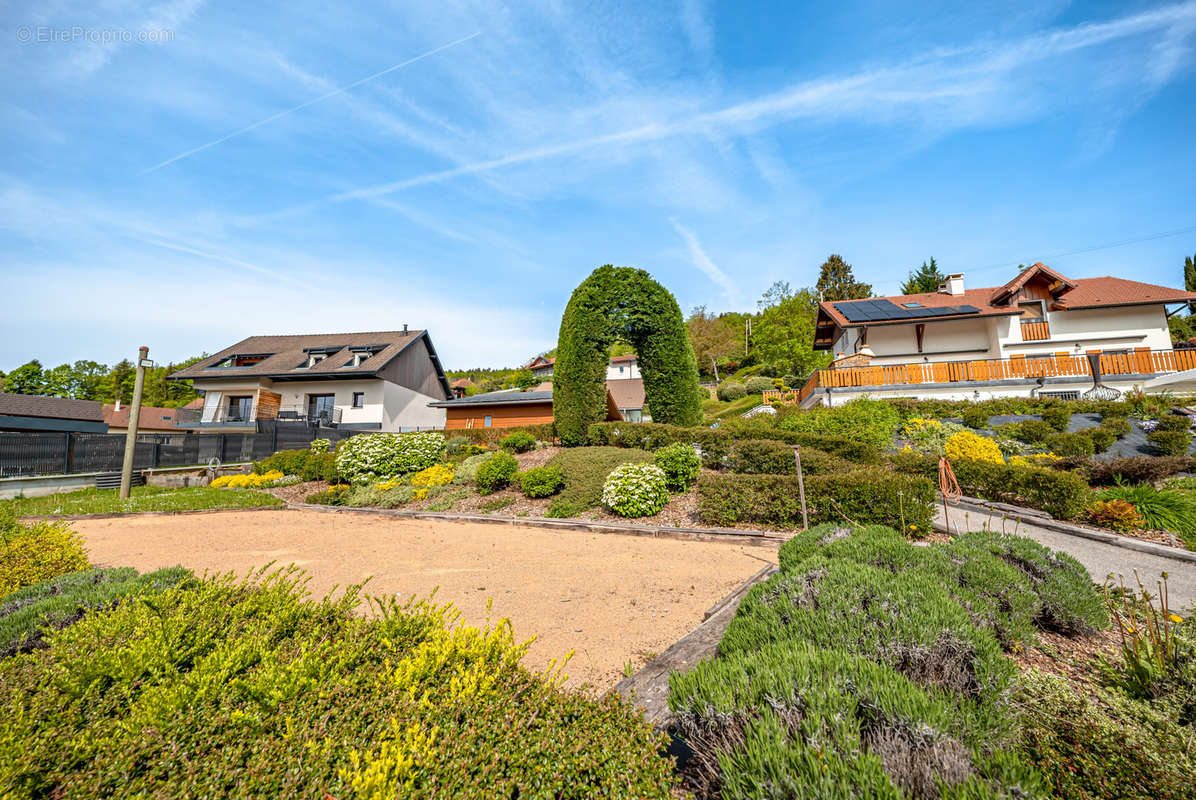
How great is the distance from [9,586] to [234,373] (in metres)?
31.4

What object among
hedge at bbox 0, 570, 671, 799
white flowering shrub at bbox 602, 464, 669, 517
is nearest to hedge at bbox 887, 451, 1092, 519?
white flowering shrub at bbox 602, 464, 669, 517

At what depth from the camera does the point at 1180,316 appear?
35.8 m

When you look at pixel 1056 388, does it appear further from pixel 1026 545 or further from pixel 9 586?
pixel 9 586

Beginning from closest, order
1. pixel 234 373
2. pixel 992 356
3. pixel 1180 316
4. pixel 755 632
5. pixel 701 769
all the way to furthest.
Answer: pixel 701 769 < pixel 755 632 < pixel 992 356 < pixel 234 373 < pixel 1180 316

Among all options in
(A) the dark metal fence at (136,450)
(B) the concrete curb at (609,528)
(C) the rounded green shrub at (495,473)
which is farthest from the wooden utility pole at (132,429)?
(C) the rounded green shrub at (495,473)

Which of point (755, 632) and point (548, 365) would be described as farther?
point (548, 365)

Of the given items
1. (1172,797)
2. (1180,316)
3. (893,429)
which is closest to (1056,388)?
(893,429)

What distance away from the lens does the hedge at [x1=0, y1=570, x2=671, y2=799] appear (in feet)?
5.54

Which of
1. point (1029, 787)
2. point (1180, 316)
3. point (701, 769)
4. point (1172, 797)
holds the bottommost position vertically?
point (701, 769)

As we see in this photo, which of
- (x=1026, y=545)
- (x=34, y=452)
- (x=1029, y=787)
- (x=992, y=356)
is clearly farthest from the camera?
(x=992, y=356)

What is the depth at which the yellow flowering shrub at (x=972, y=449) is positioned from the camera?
10.1 meters

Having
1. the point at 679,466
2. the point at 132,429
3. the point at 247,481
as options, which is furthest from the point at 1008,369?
the point at 132,429

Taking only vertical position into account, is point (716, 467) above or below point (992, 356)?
below

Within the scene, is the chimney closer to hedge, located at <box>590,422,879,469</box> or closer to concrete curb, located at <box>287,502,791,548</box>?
hedge, located at <box>590,422,879,469</box>
